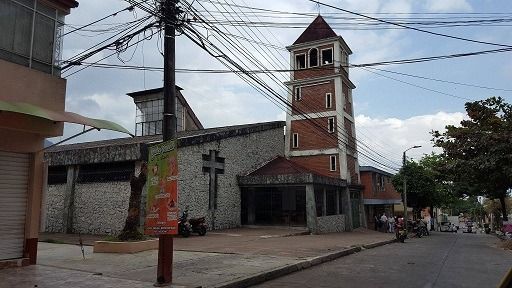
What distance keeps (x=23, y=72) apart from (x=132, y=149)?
980 centimetres

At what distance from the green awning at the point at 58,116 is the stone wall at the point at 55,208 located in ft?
41.9

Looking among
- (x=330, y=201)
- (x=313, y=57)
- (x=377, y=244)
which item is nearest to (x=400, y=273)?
(x=377, y=244)

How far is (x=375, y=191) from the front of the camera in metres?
41.5

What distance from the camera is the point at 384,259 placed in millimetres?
14977

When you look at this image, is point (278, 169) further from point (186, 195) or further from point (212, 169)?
point (186, 195)

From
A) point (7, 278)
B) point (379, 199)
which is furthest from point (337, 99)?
point (7, 278)

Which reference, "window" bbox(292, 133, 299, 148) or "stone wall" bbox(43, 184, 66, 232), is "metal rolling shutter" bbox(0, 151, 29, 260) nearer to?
"stone wall" bbox(43, 184, 66, 232)

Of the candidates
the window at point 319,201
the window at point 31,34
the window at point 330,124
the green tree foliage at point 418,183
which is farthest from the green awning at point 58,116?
the green tree foliage at point 418,183

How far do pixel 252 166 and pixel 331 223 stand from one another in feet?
20.6

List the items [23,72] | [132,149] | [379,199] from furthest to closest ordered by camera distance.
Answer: [379,199]
[132,149]
[23,72]

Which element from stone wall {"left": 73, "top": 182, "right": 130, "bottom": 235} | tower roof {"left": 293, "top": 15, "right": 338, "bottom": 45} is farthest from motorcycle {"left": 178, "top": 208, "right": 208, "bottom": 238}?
tower roof {"left": 293, "top": 15, "right": 338, "bottom": 45}

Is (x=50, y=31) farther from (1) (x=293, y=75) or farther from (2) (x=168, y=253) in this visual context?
(1) (x=293, y=75)

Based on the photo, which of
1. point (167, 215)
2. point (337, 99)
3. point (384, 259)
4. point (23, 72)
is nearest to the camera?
point (167, 215)

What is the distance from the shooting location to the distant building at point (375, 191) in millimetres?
39625
